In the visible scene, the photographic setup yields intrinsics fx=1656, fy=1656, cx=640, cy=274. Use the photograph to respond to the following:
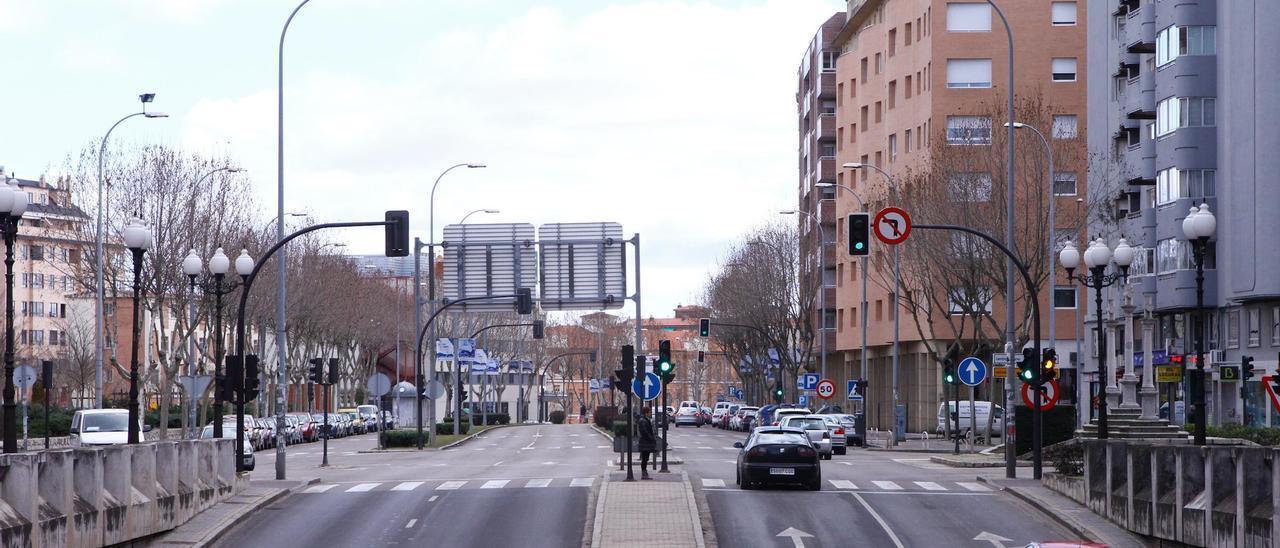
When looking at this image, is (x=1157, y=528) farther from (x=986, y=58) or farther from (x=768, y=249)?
(x=768, y=249)

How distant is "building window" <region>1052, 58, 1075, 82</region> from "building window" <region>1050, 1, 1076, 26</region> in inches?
72.7

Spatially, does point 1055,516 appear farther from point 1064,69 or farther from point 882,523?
point 1064,69

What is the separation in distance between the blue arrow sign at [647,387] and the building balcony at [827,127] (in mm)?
66611

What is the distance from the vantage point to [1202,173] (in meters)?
58.8

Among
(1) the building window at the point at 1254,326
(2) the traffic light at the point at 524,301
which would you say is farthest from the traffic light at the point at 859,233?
(1) the building window at the point at 1254,326

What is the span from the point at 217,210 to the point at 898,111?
137 feet

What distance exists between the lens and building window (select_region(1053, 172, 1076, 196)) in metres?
54.1

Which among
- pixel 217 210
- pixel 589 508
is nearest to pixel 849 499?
pixel 589 508

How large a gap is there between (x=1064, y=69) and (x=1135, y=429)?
147ft

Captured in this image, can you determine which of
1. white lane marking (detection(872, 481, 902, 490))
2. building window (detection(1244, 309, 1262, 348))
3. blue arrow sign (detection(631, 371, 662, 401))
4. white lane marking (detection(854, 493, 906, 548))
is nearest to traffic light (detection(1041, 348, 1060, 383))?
white lane marking (detection(872, 481, 902, 490))

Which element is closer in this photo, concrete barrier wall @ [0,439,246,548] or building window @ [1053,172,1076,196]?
concrete barrier wall @ [0,439,246,548]

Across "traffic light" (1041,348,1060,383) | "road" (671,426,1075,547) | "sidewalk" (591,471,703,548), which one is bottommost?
"road" (671,426,1075,547)

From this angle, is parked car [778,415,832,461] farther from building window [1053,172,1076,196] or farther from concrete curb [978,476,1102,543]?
concrete curb [978,476,1102,543]

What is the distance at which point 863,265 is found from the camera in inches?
2704
